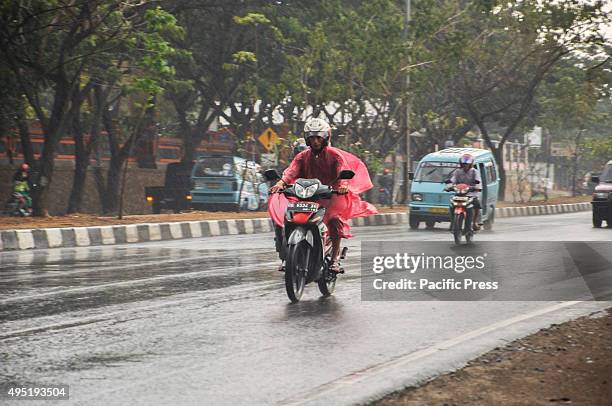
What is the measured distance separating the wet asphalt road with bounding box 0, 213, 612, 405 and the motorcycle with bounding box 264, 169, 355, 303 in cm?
28

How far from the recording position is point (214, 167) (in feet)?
108

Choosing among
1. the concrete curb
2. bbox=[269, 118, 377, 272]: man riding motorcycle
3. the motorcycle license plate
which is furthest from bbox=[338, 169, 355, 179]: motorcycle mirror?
the concrete curb

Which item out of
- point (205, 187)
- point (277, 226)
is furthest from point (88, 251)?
point (205, 187)

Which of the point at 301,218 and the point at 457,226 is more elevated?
the point at 301,218

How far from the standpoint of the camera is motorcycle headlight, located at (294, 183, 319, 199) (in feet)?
33.8

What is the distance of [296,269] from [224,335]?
7.57 ft

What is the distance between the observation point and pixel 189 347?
757 centimetres

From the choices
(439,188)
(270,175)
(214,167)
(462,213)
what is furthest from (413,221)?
(270,175)

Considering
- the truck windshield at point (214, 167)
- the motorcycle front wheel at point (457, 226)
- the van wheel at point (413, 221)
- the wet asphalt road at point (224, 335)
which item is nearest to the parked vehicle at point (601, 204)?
the van wheel at point (413, 221)

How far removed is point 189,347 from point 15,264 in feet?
26.6

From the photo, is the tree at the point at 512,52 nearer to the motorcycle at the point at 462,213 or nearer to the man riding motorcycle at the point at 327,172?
the motorcycle at the point at 462,213

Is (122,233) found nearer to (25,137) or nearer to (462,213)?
(462,213)

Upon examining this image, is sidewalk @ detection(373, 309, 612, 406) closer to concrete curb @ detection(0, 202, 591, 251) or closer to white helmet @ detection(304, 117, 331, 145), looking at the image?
white helmet @ detection(304, 117, 331, 145)

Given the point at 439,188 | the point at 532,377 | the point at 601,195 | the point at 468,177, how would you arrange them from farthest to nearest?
the point at 601,195, the point at 439,188, the point at 468,177, the point at 532,377
